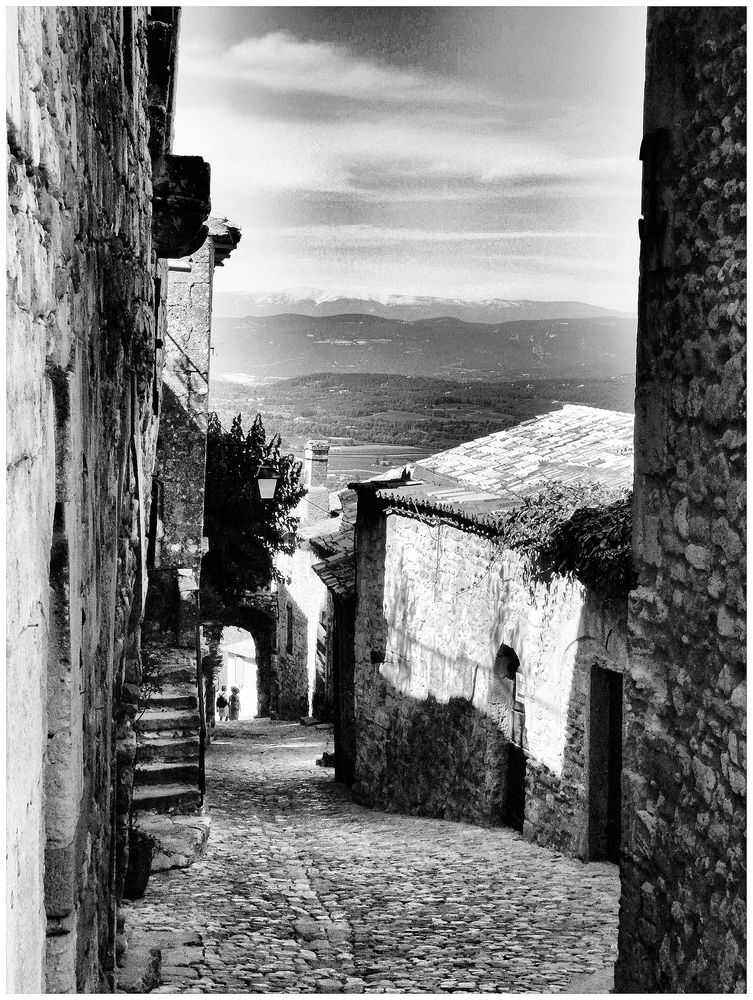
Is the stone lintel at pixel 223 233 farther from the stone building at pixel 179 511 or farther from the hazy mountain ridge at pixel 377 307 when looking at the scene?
the hazy mountain ridge at pixel 377 307

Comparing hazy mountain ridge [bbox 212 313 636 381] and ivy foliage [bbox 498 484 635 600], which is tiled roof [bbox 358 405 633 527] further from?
hazy mountain ridge [bbox 212 313 636 381]

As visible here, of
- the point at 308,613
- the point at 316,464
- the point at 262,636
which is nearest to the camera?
the point at 308,613

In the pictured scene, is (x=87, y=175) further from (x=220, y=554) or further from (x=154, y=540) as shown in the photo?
(x=220, y=554)

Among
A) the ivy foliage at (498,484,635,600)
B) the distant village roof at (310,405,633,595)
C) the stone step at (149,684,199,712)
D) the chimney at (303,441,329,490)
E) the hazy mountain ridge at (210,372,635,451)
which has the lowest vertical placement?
the stone step at (149,684,199,712)

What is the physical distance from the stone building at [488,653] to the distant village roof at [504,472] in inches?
1.2

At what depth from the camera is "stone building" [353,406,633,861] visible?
809 cm

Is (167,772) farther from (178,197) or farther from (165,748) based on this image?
(178,197)

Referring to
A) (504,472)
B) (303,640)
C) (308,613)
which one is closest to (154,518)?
(504,472)

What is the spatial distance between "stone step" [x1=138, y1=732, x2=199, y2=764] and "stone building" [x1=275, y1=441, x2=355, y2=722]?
7031mm

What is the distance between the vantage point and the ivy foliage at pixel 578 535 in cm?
729

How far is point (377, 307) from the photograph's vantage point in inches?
1000

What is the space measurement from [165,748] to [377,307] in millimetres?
16406

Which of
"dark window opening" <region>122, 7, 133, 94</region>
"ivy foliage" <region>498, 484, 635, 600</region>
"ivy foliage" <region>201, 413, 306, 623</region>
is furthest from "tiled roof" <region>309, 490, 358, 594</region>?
"dark window opening" <region>122, 7, 133, 94</region>

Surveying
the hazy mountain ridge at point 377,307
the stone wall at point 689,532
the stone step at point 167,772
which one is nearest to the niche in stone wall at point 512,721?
the stone step at point 167,772
